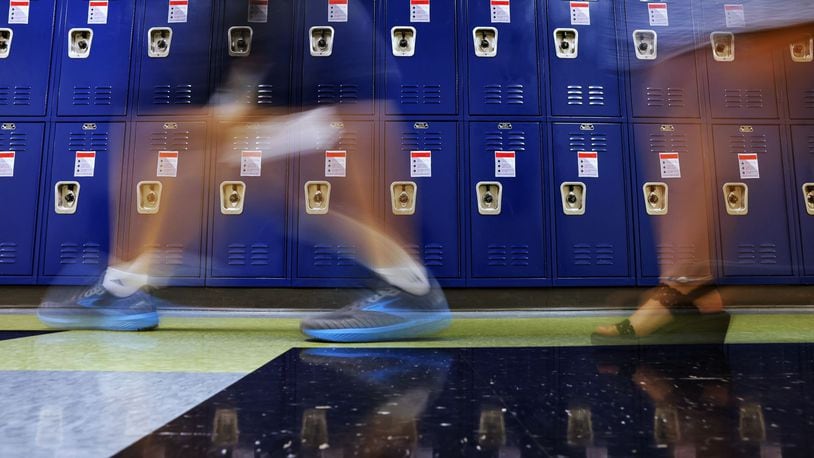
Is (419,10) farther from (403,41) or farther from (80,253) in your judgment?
(80,253)

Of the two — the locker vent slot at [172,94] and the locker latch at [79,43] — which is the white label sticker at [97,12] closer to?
the locker latch at [79,43]

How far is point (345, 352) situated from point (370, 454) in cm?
86

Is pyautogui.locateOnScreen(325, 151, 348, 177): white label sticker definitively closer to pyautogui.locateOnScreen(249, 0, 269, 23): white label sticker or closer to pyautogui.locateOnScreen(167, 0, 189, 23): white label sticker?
pyautogui.locateOnScreen(249, 0, 269, 23): white label sticker

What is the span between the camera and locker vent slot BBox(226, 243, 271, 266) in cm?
286

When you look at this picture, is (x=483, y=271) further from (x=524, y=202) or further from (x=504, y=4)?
(x=504, y=4)

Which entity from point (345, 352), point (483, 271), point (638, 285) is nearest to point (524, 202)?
point (483, 271)

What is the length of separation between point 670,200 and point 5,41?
4.50m

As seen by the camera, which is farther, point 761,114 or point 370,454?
point 761,114

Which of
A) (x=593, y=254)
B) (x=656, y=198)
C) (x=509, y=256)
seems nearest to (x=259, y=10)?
(x=509, y=256)

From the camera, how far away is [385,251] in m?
2.56

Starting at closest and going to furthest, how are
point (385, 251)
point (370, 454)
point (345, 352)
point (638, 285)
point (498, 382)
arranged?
point (370, 454)
point (498, 382)
point (345, 352)
point (385, 251)
point (638, 285)

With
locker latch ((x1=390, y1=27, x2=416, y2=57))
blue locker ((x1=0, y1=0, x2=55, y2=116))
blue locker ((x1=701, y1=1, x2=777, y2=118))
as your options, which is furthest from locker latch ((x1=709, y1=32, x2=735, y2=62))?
blue locker ((x1=0, y1=0, x2=55, y2=116))

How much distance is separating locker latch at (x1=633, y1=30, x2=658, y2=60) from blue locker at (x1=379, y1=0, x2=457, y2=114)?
1.23 m

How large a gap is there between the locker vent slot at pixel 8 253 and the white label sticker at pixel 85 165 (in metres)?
0.58
